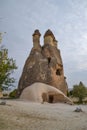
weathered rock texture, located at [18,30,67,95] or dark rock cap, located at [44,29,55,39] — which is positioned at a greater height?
dark rock cap, located at [44,29,55,39]

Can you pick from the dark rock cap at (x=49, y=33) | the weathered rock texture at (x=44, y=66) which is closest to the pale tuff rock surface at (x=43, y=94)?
the weathered rock texture at (x=44, y=66)

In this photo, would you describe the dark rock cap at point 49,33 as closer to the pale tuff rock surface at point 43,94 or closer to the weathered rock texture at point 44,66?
the weathered rock texture at point 44,66

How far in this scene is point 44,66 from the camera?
45750mm

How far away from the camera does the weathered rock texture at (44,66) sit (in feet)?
146

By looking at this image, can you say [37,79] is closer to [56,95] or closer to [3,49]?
[56,95]

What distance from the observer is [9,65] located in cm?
1692

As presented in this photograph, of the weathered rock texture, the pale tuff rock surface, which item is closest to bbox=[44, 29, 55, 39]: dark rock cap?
the weathered rock texture

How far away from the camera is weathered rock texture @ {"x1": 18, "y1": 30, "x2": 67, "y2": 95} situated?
44.6 metres

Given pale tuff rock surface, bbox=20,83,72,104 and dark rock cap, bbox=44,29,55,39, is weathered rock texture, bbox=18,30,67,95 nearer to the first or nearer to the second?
dark rock cap, bbox=44,29,55,39

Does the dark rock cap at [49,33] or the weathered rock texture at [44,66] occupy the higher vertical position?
the dark rock cap at [49,33]

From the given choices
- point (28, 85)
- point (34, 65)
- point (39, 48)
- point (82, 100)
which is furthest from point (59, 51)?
point (82, 100)

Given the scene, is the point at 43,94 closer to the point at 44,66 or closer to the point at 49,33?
the point at 44,66

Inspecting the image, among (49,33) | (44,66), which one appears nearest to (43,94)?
(44,66)

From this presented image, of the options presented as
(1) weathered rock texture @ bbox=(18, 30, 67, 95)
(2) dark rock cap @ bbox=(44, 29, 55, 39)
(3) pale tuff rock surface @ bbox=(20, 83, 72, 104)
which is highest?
(2) dark rock cap @ bbox=(44, 29, 55, 39)
